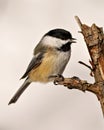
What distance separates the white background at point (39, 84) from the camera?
279 centimetres

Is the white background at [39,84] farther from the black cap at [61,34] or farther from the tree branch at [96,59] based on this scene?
the tree branch at [96,59]

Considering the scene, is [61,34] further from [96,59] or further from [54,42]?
[96,59]

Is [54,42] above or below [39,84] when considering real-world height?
above

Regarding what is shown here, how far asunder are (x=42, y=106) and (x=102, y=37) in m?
1.21

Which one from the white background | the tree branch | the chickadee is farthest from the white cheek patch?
the white background

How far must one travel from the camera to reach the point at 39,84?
286 cm

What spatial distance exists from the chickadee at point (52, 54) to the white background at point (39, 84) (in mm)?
559

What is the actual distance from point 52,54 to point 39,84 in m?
0.67

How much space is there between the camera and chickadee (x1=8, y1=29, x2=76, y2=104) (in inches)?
86.6

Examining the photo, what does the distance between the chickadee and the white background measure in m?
0.56

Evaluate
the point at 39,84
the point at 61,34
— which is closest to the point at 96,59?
the point at 61,34

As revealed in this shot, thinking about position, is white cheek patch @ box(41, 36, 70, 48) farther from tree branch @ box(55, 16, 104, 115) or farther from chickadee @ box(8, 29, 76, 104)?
tree branch @ box(55, 16, 104, 115)

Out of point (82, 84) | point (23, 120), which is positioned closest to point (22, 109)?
point (23, 120)

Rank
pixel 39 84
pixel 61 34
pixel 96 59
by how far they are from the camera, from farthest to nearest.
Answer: pixel 39 84
pixel 61 34
pixel 96 59
